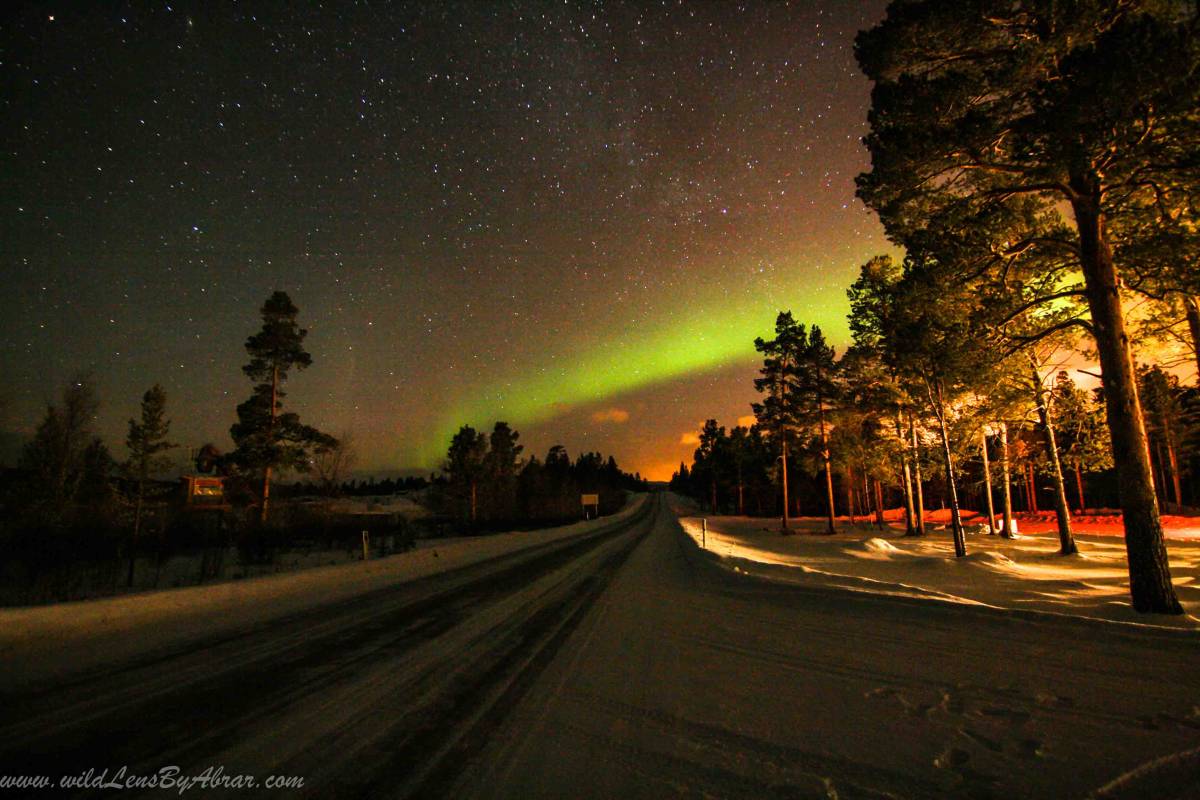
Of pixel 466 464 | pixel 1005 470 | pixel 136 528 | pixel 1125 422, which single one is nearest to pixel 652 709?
pixel 1125 422

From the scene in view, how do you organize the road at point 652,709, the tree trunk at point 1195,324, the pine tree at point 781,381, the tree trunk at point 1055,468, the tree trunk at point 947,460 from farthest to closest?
the pine tree at point 781,381 < the tree trunk at point 1055,468 < the tree trunk at point 947,460 < the tree trunk at point 1195,324 < the road at point 652,709

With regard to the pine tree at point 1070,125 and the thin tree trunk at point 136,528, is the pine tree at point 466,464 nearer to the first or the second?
the thin tree trunk at point 136,528

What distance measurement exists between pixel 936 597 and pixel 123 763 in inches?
394

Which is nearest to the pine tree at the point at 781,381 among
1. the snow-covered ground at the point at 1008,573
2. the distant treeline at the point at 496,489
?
the snow-covered ground at the point at 1008,573

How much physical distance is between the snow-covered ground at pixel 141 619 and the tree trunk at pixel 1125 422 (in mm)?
13596

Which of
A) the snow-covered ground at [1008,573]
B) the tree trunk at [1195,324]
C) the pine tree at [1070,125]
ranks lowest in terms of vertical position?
the snow-covered ground at [1008,573]

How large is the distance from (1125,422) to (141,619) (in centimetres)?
1627

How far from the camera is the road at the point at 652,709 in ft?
10.8

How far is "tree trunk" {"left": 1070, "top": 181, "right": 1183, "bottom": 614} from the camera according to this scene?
718 cm

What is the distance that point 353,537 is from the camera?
88.2 feet

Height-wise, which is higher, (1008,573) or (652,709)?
(652,709)

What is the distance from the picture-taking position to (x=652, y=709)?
4.43 meters

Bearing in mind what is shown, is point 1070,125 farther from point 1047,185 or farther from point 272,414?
point 272,414

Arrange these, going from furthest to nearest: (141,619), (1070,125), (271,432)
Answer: (271,432) < (141,619) < (1070,125)
